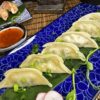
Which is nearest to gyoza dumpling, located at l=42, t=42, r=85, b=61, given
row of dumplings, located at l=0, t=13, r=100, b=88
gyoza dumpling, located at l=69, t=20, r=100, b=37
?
row of dumplings, located at l=0, t=13, r=100, b=88

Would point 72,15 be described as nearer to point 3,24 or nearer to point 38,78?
point 3,24

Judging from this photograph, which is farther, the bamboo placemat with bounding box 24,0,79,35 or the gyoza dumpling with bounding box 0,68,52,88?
the bamboo placemat with bounding box 24,0,79,35

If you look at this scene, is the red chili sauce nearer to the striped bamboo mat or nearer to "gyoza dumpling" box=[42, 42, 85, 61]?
the striped bamboo mat

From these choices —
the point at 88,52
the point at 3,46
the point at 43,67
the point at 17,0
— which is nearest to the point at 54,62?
the point at 43,67

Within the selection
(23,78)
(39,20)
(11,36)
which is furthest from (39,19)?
(23,78)

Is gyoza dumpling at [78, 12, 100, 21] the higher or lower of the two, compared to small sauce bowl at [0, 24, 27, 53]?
lower

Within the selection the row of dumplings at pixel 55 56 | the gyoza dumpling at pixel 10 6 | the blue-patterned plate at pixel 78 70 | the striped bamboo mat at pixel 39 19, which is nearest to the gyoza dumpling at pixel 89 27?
the row of dumplings at pixel 55 56
